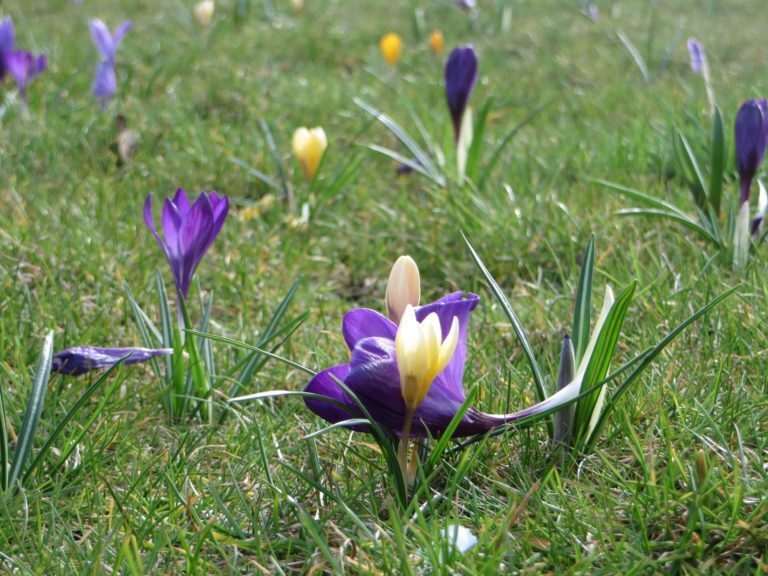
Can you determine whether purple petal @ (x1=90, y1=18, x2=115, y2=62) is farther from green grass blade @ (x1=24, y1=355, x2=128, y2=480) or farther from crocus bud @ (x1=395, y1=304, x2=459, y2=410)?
crocus bud @ (x1=395, y1=304, x2=459, y2=410)

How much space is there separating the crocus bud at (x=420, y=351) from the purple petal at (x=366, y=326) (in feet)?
0.35

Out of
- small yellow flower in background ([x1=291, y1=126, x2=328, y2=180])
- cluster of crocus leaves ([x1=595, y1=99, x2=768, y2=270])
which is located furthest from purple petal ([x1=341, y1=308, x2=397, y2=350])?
small yellow flower in background ([x1=291, y1=126, x2=328, y2=180])

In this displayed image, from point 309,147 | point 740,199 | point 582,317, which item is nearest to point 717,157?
point 740,199

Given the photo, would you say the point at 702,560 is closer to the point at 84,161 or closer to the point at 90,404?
the point at 90,404

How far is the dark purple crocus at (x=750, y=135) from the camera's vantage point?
1.88m

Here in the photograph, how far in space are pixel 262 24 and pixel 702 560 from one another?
474 centimetres

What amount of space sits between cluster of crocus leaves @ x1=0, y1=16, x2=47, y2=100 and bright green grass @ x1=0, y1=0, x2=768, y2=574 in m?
0.12

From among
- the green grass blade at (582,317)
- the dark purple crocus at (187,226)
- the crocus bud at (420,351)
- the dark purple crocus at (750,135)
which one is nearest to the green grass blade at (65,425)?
the dark purple crocus at (187,226)

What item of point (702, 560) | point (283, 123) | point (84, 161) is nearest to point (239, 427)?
point (702, 560)

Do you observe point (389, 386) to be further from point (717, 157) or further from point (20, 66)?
point (20, 66)

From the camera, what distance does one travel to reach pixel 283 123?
11.5 feet

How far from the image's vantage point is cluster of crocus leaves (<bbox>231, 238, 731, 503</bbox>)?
3.63 ft

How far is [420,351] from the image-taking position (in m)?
1.08

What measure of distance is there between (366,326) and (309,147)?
1.53m
